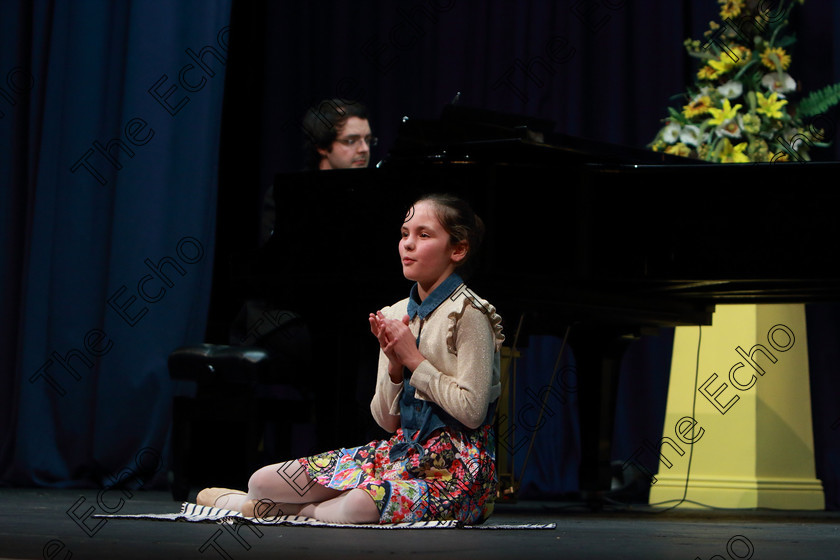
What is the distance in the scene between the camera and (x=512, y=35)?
473cm

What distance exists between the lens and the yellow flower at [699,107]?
3.79 meters

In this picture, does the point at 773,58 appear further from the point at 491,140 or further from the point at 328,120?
the point at 328,120

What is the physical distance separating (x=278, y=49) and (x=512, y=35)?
1.00 meters

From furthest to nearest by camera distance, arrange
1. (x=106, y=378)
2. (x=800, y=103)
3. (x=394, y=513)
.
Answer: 1. (x=106, y=378)
2. (x=800, y=103)
3. (x=394, y=513)

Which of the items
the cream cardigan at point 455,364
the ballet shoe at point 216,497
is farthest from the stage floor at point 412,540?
the cream cardigan at point 455,364

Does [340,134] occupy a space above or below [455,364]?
above

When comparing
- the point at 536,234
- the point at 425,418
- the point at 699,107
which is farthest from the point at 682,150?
the point at 425,418

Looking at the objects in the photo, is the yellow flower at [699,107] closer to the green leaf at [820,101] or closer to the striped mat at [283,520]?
the green leaf at [820,101]

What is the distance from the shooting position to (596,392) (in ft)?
11.6

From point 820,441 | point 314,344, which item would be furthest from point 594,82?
point 314,344

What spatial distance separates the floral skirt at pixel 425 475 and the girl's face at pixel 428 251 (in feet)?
1.06

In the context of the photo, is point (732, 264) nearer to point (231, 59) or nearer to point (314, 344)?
point (314, 344)

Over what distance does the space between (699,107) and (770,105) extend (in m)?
0.23

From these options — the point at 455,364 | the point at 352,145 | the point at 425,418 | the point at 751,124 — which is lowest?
the point at 425,418
